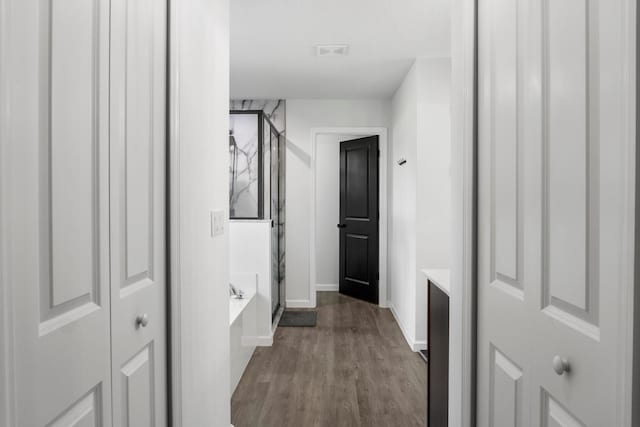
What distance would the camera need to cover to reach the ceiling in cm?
258

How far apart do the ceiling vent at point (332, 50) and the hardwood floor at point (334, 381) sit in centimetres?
252

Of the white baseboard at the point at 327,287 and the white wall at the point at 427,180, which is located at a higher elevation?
the white wall at the point at 427,180

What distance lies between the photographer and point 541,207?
0.86 metres

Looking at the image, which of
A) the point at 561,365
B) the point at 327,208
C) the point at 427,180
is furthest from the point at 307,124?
the point at 561,365

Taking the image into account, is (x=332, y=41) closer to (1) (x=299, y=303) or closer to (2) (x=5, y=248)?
(2) (x=5, y=248)

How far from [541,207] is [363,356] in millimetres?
2691

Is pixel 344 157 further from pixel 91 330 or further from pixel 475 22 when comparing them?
pixel 91 330

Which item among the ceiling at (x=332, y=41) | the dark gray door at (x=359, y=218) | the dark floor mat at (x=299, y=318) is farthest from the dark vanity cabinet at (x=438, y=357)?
the dark gray door at (x=359, y=218)

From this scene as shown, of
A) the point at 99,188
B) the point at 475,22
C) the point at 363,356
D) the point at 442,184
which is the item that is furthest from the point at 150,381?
the point at 442,184

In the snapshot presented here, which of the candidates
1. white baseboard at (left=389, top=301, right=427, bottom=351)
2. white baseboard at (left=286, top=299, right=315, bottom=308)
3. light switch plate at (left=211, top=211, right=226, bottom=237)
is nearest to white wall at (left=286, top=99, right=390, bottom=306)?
white baseboard at (left=286, top=299, right=315, bottom=308)

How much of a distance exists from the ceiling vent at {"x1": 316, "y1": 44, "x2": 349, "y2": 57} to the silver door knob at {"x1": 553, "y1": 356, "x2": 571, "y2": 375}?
2889mm

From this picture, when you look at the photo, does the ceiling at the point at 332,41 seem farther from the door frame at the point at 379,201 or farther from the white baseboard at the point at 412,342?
the white baseboard at the point at 412,342

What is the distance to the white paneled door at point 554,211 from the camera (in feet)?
2.06

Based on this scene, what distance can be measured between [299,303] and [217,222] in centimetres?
338
